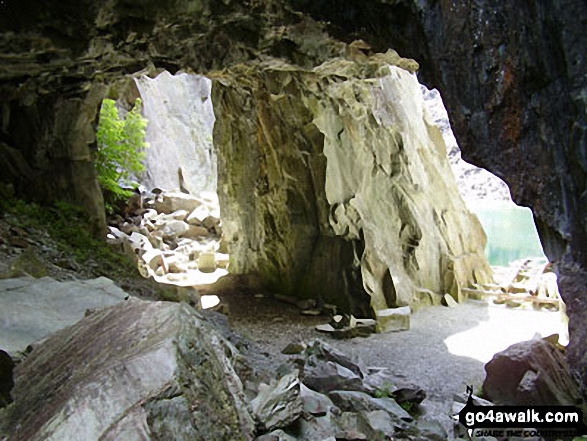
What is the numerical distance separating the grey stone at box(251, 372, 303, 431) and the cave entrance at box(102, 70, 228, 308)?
5.07 metres

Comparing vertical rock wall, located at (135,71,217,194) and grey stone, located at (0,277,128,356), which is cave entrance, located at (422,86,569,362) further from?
vertical rock wall, located at (135,71,217,194)

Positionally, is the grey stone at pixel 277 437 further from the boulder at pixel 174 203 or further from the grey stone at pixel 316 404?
the boulder at pixel 174 203

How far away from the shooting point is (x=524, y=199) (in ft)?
13.2

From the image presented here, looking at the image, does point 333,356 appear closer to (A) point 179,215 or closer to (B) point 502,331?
(B) point 502,331

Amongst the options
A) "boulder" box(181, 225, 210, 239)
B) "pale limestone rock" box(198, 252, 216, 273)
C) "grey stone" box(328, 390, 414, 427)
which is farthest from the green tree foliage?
"grey stone" box(328, 390, 414, 427)

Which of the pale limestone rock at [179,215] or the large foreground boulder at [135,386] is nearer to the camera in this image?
the large foreground boulder at [135,386]

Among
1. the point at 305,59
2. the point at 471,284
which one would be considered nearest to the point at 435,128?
the point at 471,284

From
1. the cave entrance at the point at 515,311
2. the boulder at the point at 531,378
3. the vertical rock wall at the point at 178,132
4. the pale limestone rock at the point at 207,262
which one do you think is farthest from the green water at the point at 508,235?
the boulder at the point at 531,378

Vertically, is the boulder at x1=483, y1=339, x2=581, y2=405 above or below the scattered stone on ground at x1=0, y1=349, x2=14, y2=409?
below

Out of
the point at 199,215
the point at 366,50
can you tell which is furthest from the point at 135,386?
the point at 199,215

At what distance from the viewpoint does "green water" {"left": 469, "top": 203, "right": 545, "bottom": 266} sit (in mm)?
28195

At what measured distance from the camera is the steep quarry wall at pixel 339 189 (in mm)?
10445

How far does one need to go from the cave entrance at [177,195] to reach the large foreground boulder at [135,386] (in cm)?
532

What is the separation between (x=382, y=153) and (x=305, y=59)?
14.7 feet
